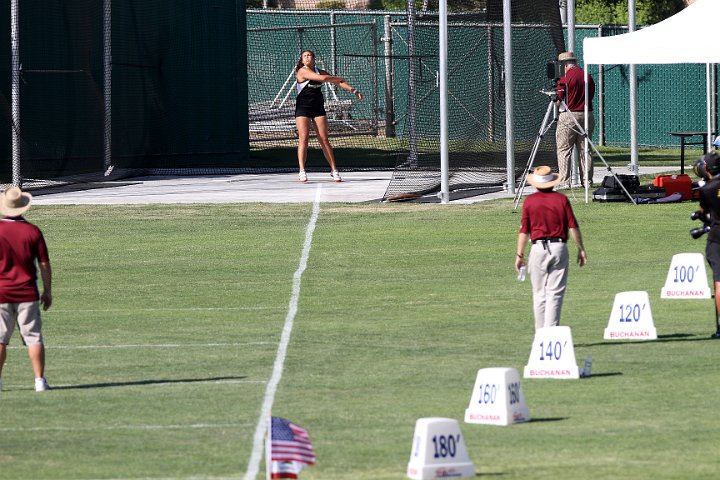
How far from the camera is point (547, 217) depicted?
12.8 metres

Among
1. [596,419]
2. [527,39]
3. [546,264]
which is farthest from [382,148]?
[596,419]

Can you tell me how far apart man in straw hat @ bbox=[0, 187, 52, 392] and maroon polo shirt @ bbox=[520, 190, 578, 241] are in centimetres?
386

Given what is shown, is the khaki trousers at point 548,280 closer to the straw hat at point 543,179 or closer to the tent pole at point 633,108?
the straw hat at point 543,179

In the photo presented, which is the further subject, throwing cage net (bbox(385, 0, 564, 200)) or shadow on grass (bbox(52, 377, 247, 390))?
throwing cage net (bbox(385, 0, 564, 200))

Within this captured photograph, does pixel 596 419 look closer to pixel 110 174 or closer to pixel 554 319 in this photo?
pixel 554 319

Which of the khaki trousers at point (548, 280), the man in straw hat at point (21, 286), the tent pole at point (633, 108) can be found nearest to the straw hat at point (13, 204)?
the man in straw hat at point (21, 286)

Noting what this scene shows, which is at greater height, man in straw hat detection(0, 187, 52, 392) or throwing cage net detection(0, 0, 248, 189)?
throwing cage net detection(0, 0, 248, 189)

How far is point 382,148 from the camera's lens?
38.0 metres

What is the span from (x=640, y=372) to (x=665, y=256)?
22.7 ft

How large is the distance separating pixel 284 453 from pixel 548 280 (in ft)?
17.3

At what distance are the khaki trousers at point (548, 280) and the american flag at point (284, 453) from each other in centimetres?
511

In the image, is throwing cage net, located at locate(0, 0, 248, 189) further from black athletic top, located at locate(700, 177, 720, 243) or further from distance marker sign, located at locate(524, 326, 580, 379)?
distance marker sign, located at locate(524, 326, 580, 379)

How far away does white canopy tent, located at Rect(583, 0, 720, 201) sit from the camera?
20172 mm

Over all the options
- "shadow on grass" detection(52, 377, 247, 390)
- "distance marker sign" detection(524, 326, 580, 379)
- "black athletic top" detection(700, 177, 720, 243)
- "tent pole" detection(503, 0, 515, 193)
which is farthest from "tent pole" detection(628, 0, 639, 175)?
"shadow on grass" detection(52, 377, 247, 390)
